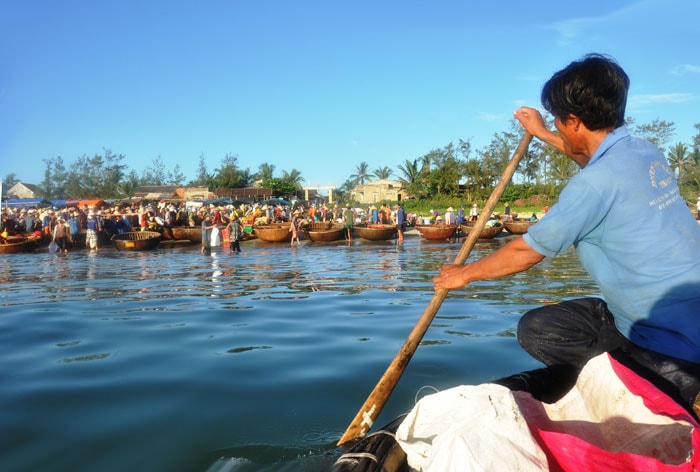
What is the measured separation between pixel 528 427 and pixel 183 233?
21503 millimetres

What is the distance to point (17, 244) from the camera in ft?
61.1

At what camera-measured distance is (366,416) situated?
241 cm

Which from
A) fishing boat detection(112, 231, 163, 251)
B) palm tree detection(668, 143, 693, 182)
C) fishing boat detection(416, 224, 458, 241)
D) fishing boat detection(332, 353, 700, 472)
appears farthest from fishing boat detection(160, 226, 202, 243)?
palm tree detection(668, 143, 693, 182)

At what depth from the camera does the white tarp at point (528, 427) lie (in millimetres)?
1404

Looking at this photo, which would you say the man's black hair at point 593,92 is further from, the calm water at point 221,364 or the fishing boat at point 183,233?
the fishing boat at point 183,233

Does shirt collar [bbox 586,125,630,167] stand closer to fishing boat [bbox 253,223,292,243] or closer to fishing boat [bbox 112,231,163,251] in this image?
fishing boat [bbox 112,231,163,251]

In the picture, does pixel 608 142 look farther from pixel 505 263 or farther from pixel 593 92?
pixel 505 263

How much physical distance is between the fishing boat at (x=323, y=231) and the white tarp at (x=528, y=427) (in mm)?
19147

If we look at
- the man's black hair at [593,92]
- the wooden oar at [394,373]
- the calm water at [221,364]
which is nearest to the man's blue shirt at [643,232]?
the man's black hair at [593,92]

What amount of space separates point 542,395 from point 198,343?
3052 millimetres

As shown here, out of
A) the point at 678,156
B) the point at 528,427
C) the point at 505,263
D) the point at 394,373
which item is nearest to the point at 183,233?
the point at 394,373

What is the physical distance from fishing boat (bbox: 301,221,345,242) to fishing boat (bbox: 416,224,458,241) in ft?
11.3

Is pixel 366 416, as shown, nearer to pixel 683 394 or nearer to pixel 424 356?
pixel 683 394

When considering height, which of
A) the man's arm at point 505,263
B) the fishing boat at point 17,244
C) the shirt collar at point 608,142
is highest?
the shirt collar at point 608,142
